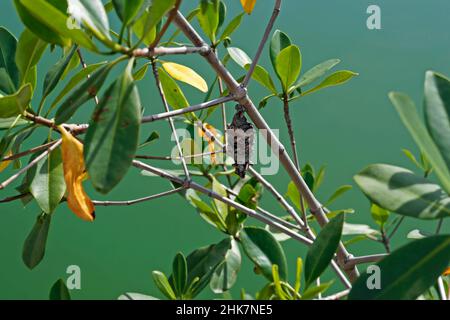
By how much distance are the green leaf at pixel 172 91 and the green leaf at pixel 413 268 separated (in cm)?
52

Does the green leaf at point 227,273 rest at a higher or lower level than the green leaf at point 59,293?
lower

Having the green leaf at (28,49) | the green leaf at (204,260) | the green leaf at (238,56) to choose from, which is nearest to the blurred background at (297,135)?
the green leaf at (238,56)

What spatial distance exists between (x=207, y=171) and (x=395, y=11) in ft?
7.56

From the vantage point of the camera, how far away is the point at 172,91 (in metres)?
0.89

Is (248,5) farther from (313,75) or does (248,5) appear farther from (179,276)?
(179,276)

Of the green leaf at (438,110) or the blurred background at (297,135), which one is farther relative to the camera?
the blurred background at (297,135)

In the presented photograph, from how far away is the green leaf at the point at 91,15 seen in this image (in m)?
0.43

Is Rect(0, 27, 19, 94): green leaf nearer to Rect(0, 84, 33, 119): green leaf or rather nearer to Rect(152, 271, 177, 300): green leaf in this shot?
Rect(0, 84, 33, 119): green leaf

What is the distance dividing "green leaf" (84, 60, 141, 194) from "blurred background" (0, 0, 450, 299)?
2400mm

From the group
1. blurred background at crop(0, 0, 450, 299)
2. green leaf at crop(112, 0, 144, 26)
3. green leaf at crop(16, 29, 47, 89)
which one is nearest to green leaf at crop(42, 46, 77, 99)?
green leaf at crop(16, 29, 47, 89)

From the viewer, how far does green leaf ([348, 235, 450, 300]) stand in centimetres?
41

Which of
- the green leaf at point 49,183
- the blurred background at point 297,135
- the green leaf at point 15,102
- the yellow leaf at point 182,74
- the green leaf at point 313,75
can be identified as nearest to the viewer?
the green leaf at point 15,102

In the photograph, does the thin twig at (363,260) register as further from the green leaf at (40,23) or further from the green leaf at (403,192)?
the green leaf at (40,23)

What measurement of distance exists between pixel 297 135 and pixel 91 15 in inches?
100
